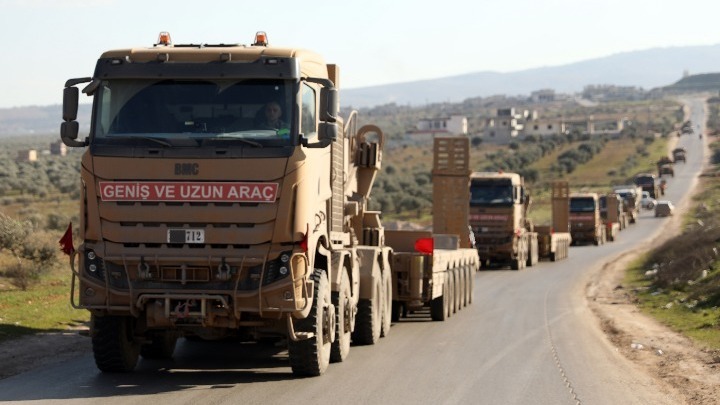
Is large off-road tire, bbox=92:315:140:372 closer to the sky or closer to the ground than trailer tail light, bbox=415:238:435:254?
closer to the ground

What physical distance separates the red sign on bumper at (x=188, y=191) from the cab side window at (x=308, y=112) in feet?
2.51

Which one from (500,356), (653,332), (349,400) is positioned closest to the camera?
(349,400)

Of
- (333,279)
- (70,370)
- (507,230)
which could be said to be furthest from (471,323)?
(507,230)

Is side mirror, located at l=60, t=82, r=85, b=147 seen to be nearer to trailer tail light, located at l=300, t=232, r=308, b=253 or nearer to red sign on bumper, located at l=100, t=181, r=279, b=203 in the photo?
red sign on bumper, located at l=100, t=181, r=279, b=203

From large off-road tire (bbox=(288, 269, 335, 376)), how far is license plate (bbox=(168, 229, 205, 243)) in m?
1.58

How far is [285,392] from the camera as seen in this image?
12.4 metres

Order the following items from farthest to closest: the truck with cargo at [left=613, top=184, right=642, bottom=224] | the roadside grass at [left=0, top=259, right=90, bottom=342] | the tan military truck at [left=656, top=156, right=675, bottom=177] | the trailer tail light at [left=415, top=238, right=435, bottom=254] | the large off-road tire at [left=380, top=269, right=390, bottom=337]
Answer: the tan military truck at [left=656, top=156, right=675, bottom=177] < the truck with cargo at [left=613, top=184, right=642, bottom=224] < the trailer tail light at [left=415, top=238, right=435, bottom=254] < the large off-road tire at [left=380, top=269, right=390, bottom=337] < the roadside grass at [left=0, top=259, right=90, bottom=342]

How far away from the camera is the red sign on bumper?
485 inches

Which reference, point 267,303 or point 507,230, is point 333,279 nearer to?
point 267,303

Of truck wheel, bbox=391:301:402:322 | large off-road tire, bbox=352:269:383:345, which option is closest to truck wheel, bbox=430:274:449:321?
truck wheel, bbox=391:301:402:322

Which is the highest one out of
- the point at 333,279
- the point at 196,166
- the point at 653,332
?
the point at 196,166

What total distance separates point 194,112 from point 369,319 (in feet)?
18.1

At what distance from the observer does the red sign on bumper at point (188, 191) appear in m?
12.3

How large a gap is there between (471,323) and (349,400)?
988 centimetres
